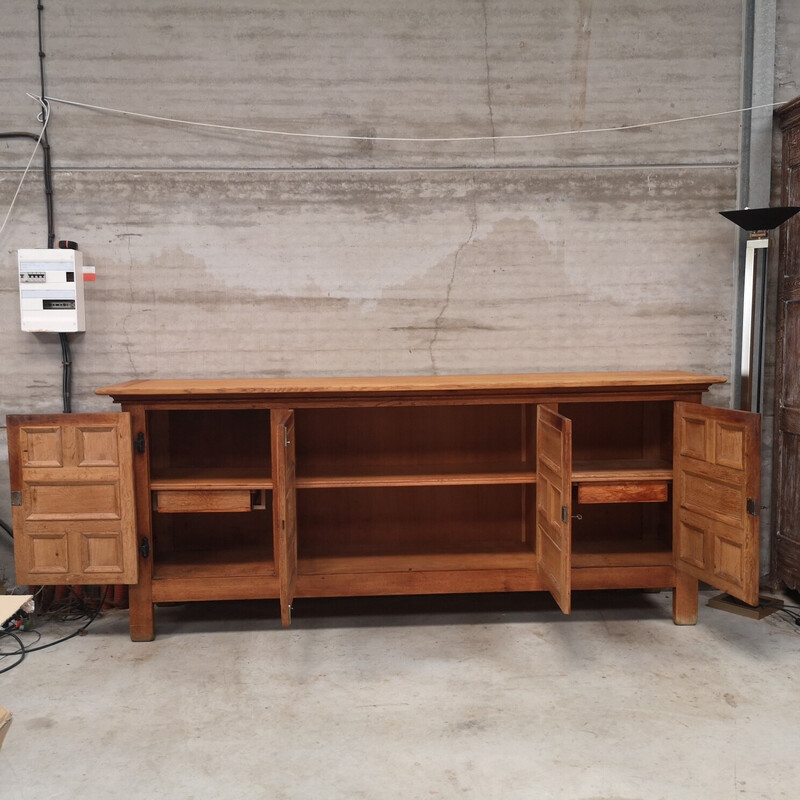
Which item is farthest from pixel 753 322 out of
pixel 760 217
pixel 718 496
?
pixel 718 496

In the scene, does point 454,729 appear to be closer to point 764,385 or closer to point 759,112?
point 764,385

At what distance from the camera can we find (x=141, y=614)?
3.19 metres

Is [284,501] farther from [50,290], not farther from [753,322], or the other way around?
[753,322]

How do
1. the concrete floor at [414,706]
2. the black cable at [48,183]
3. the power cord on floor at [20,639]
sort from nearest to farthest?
1. the concrete floor at [414,706]
2. the power cord on floor at [20,639]
3. the black cable at [48,183]

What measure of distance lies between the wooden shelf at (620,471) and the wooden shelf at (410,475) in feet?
0.73

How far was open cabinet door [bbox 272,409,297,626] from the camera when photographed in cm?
289

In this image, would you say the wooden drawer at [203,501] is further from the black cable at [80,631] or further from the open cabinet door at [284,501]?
the black cable at [80,631]

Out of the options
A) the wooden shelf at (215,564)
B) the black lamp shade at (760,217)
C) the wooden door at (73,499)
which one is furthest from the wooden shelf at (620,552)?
the wooden door at (73,499)

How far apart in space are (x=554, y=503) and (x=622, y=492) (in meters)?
0.38

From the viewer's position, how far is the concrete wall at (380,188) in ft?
11.7

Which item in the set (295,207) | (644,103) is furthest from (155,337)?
(644,103)

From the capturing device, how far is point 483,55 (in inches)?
142

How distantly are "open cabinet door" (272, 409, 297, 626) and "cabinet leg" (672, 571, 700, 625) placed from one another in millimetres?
1712

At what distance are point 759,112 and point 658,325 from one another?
1152 mm
